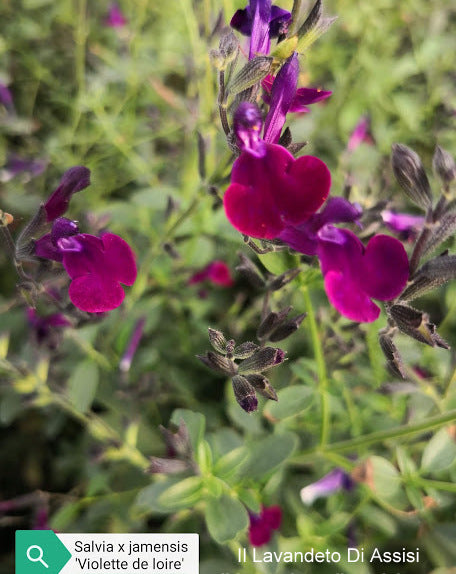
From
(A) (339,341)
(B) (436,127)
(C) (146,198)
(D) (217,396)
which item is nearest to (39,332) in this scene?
(C) (146,198)

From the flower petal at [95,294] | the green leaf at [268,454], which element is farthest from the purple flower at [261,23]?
the green leaf at [268,454]

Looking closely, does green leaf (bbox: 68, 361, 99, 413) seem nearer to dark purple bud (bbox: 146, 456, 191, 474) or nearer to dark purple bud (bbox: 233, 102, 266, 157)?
dark purple bud (bbox: 146, 456, 191, 474)

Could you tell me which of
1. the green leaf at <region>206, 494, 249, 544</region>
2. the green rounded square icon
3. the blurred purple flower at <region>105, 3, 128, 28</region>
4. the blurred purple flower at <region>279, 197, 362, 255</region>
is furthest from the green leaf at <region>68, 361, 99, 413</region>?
the blurred purple flower at <region>105, 3, 128, 28</region>

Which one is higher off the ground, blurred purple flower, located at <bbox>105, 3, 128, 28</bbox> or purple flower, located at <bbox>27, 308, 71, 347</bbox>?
blurred purple flower, located at <bbox>105, 3, 128, 28</bbox>

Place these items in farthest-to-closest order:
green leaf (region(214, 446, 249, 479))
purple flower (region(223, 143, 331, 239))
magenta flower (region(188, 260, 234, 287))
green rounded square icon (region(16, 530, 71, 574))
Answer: magenta flower (region(188, 260, 234, 287))
green rounded square icon (region(16, 530, 71, 574))
green leaf (region(214, 446, 249, 479))
purple flower (region(223, 143, 331, 239))

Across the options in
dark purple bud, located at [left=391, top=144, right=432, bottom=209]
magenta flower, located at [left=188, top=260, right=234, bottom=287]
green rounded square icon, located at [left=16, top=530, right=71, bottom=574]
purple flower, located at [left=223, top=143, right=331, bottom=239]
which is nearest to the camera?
purple flower, located at [left=223, top=143, right=331, bottom=239]

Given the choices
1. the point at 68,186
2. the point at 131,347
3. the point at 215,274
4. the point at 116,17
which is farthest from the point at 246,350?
the point at 116,17
